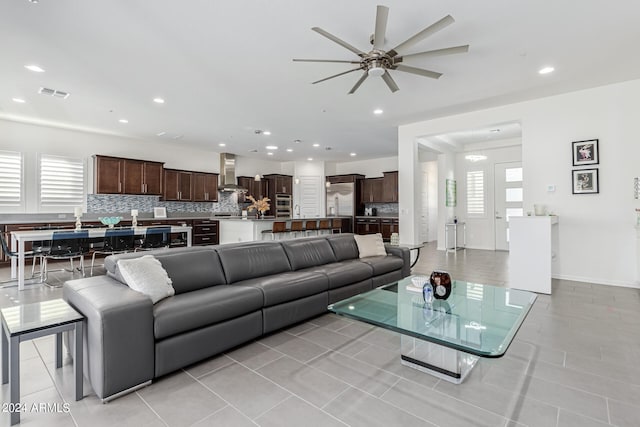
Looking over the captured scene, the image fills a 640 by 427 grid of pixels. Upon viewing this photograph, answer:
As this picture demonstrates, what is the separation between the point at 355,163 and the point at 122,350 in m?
10.7

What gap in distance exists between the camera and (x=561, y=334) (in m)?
2.86

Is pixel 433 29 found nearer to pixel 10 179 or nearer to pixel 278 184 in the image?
pixel 10 179

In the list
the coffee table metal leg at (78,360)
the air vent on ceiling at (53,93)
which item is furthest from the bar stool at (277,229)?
the coffee table metal leg at (78,360)

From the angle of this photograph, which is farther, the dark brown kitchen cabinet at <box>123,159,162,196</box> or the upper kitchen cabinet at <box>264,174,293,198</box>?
the upper kitchen cabinet at <box>264,174,293,198</box>

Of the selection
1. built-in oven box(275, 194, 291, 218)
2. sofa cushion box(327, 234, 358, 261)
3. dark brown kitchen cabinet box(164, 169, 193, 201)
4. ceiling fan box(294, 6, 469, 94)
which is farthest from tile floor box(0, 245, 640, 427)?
built-in oven box(275, 194, 291, 218)

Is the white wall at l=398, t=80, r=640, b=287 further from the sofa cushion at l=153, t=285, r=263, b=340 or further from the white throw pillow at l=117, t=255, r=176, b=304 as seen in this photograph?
the white throw pillow at l=117, t=255, r=176, b=304

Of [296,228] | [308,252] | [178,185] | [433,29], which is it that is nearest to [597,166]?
[433,29]

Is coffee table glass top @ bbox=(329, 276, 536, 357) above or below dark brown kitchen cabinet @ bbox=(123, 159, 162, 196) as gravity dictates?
below

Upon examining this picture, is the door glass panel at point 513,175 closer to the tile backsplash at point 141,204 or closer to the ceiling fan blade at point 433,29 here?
the ceiling fan blade at point 433,29

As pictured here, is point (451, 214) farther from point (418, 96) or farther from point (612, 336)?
point (612, 336)

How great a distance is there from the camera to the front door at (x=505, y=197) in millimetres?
7957

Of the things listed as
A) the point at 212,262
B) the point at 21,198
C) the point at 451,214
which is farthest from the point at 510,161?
the point at 21,198

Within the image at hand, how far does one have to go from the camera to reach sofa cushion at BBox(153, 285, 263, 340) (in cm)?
214

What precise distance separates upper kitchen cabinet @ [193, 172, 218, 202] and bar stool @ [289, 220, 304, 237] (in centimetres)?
312
